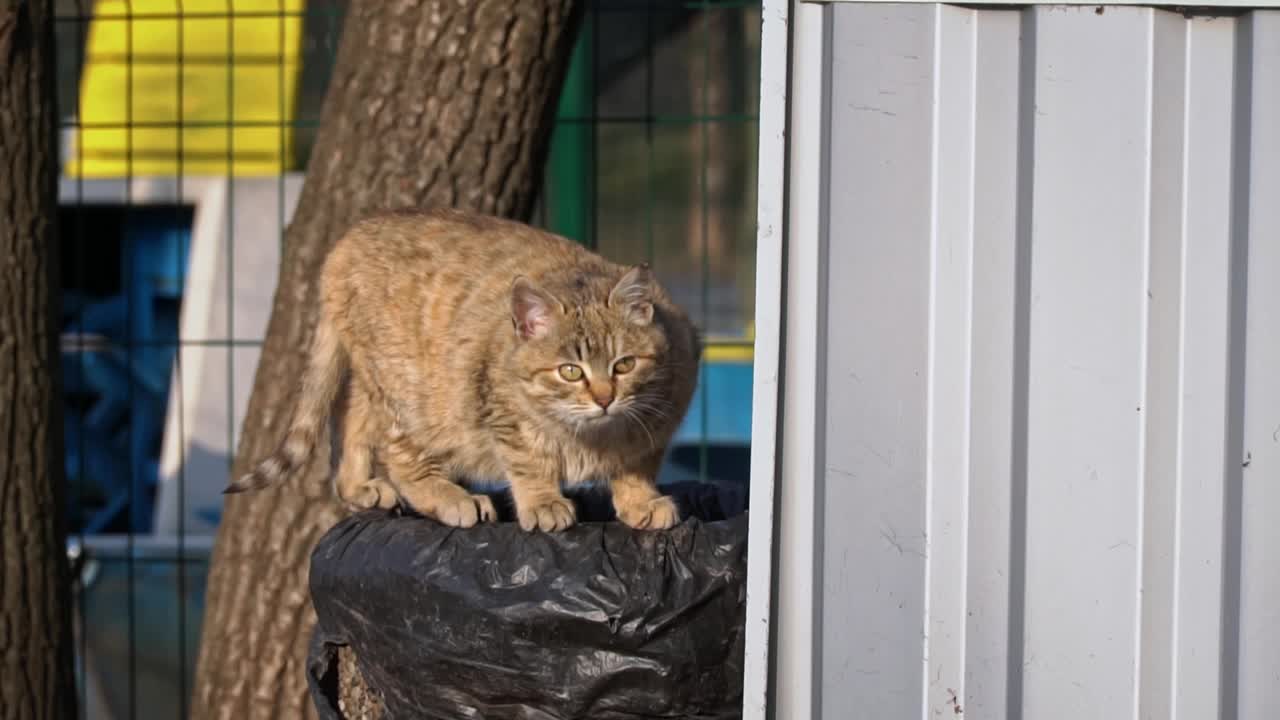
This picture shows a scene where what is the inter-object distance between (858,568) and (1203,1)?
1.02m

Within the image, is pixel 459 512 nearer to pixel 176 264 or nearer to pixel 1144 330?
pixel 1144 330

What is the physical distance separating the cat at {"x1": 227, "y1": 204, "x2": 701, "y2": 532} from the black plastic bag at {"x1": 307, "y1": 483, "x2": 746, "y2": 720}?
0.67ft

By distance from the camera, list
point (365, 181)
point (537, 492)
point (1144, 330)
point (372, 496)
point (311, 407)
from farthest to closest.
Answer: point (365, 181), point (311, 407), point (372, 496), point (537, 492), point (1144, 330)

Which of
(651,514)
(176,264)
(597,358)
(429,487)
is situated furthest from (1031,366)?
(176,264)

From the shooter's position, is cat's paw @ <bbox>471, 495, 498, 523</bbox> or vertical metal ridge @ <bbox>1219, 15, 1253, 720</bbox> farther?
cat's paw @ <bbox>471, 495, 498, 523</bbox>

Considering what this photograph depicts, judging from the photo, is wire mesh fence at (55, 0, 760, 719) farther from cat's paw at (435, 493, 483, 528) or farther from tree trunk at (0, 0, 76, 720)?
cat's paw at (435, 493, 483, 528)

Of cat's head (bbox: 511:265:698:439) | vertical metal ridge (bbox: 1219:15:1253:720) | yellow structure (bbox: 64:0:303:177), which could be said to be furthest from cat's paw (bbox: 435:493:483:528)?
yellow structure (bbox: 64:0:303:177)

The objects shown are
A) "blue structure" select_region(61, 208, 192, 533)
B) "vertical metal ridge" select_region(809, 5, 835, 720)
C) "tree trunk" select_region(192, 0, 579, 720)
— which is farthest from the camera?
"blue structure" select_region(61, 208, 192, 533)

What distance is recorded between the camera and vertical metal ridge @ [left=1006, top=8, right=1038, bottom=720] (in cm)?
225

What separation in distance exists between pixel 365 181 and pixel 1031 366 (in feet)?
6.51

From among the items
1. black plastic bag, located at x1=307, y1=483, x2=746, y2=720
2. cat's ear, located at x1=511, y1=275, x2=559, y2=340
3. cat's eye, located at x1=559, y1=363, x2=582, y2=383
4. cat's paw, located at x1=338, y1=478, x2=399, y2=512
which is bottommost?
black plastic bag, located at x1=307, y1=483, x2=746, y2=720

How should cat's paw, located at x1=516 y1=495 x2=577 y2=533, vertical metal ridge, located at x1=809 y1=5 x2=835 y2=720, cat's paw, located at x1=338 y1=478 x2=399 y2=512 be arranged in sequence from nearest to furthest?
1. vertical metal ridge, located at x1=809 y1=5 x2=835 y2=720
2. cat's paw, located at x1=516 y1=495 x2=577 y2=533
3. cat's paw, located at x1=338 y1=478 x2=399 y2=512

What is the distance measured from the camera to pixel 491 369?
115 inches

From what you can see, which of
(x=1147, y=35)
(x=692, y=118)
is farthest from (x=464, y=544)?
(x=692, y=118)
